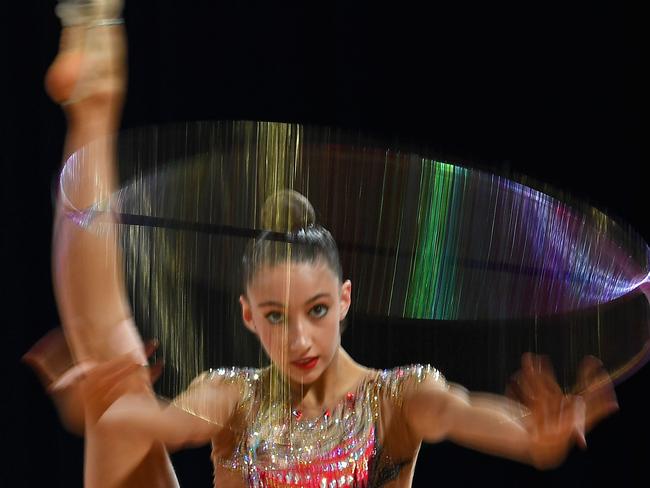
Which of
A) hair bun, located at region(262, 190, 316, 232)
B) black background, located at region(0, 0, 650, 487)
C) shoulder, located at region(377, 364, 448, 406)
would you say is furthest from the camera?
black background, located at region(0, 0, 650, 487)

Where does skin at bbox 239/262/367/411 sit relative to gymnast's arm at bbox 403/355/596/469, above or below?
above

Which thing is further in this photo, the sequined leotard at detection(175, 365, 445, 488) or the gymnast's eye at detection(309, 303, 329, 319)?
the sequined leotard at detection(175, 365, 445, 488)

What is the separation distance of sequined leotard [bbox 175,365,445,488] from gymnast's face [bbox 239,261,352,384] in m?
0.10

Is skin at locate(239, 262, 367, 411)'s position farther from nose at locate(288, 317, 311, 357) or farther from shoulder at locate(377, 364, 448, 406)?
shoulder at locate(377, 364, 448, 406)

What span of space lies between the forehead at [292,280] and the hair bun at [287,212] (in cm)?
3

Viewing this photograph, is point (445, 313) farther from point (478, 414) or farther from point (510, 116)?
point (510, 116)

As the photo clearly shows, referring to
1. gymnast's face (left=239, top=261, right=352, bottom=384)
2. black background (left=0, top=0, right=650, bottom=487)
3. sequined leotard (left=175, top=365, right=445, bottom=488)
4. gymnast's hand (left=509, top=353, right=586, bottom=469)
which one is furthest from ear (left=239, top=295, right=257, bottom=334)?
black background (left=0, top=0, right=650, bottom=487)

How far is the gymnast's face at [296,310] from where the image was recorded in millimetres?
849

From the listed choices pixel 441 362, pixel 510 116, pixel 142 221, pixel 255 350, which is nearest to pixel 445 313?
pixel 441 362

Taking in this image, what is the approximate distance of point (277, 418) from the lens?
102cm

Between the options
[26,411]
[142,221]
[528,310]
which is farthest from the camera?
[26,411]

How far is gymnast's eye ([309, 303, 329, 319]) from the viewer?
2.88 feet

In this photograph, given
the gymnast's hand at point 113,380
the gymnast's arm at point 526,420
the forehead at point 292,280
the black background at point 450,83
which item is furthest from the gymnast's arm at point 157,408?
the black background at point 450,83

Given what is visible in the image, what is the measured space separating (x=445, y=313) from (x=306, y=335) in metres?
0.13
